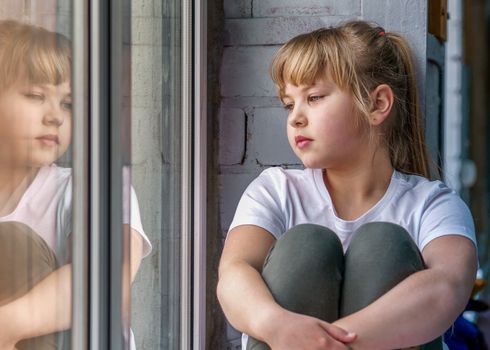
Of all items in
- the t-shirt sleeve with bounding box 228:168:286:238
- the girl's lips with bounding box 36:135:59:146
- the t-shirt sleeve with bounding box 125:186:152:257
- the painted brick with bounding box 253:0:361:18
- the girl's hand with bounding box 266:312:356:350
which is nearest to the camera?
Result: the girl's lips with bounding box 36:135:59:146

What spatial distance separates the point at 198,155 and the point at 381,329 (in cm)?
48

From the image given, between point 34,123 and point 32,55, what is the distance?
0.07 meters

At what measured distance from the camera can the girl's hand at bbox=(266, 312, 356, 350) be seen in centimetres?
117

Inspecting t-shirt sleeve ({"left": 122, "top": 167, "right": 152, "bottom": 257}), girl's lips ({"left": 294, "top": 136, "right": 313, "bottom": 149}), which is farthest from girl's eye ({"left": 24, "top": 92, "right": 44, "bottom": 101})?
girl's lips ({"left": 294, "top": 136, "right": 313, "bottom": 149})

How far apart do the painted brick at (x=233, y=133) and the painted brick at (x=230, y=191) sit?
0.03 metres

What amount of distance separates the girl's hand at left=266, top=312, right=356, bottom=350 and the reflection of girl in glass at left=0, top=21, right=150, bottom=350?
281 millimetres

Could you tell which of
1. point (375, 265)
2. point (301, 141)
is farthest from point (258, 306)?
point (301, 141)

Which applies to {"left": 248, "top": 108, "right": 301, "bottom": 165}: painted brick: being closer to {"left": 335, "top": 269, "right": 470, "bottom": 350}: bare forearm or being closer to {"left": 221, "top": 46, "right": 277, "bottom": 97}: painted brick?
{"left": 221, "top": 46, "right": 277, "bottom": 97}: painted brick

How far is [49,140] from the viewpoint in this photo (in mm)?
977

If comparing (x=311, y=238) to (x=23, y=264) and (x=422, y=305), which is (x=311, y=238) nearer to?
(x=422, y=305)

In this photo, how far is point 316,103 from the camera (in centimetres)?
137

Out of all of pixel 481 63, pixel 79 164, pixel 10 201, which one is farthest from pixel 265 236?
pixel 481 63

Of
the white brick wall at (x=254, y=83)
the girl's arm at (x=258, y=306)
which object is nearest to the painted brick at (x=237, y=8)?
the white brick wall at (x=254, y=83)

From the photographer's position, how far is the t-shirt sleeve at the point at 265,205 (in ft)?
4.53
